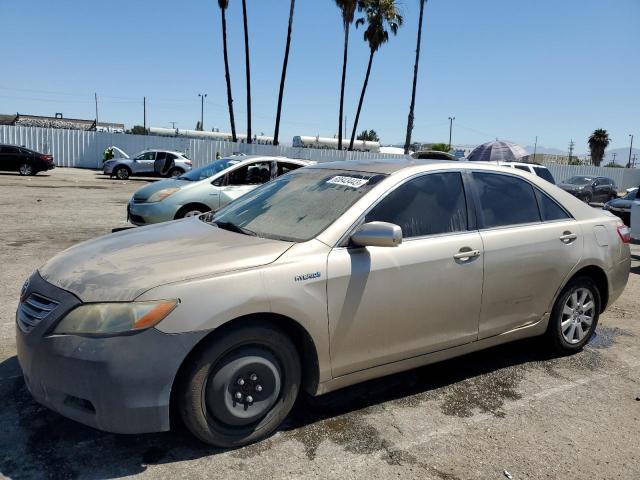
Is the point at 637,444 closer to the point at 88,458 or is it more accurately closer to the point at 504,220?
the point at 504,220

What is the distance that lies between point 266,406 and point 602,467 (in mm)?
1924

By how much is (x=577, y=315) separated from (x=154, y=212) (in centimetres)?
639

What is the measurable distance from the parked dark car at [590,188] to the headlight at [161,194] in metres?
19.9

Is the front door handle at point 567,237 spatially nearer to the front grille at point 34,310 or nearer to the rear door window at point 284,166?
the front grille at point 34,310

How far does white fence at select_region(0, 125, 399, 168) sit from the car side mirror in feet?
96.5

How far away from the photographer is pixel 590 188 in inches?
963

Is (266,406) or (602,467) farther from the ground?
(266,406)

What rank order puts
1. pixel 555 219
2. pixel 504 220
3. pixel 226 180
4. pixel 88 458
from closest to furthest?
pixel 88 458 < pixel 504 220 < pixel 555 219 < pixel 226 180

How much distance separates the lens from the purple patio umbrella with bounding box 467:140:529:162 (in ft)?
50.9

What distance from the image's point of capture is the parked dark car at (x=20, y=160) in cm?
2422

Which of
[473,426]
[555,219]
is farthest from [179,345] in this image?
[555,219]

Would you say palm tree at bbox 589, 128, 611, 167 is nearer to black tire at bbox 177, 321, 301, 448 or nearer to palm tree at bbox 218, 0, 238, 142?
palm tree at bbox 218, 0, 238, 142

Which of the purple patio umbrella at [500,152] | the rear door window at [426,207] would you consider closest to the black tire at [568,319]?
the rear door window at [426,207]

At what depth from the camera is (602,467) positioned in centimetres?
299
